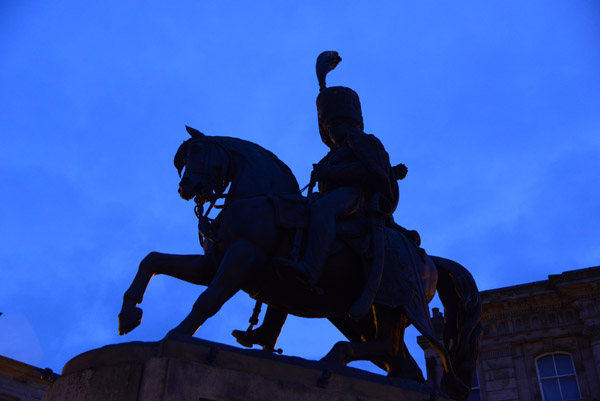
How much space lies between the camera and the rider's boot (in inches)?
256

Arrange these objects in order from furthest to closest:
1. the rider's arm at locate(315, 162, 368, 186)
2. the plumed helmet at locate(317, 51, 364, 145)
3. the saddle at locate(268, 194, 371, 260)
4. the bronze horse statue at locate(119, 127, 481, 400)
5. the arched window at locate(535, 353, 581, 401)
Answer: the arched window at locate(535, 353, 581, 401) → the plumed helmet at locate(317, 51, 364, 145) → the rider's arm at locate(315, 162, 368, 186) → the saddle at locate(268, 194, 371, 260) → the bronze horse statue at locate(119, 127, 481, 400)

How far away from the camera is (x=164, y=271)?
19.9 ft

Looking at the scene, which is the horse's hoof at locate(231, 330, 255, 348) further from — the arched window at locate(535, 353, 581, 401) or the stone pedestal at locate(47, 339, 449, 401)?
the arched window at locate(535, 353, 581, 401)

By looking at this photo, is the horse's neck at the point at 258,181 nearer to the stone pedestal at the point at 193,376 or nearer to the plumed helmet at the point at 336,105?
the plumed helmet at the point at 336,105

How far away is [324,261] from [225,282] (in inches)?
33.8

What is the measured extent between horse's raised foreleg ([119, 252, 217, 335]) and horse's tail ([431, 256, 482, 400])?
236 centimetres

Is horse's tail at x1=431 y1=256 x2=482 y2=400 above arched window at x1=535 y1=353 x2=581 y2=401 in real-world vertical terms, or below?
below

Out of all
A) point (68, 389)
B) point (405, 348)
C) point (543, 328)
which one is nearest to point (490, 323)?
point (543, 328)

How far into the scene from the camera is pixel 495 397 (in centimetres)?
2430

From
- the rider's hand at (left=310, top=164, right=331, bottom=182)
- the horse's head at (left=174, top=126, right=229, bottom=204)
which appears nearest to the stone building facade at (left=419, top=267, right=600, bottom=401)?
the rider's hand at (left=310, top=164, right=331, bottom=182)

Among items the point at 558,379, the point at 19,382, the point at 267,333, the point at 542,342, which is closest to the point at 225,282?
the point at 267,333

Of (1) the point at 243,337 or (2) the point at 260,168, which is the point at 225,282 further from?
(2) the point at 260,168

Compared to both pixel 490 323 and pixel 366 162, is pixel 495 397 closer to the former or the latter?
pixel 490 323

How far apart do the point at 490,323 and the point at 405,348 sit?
20080 millimetres
